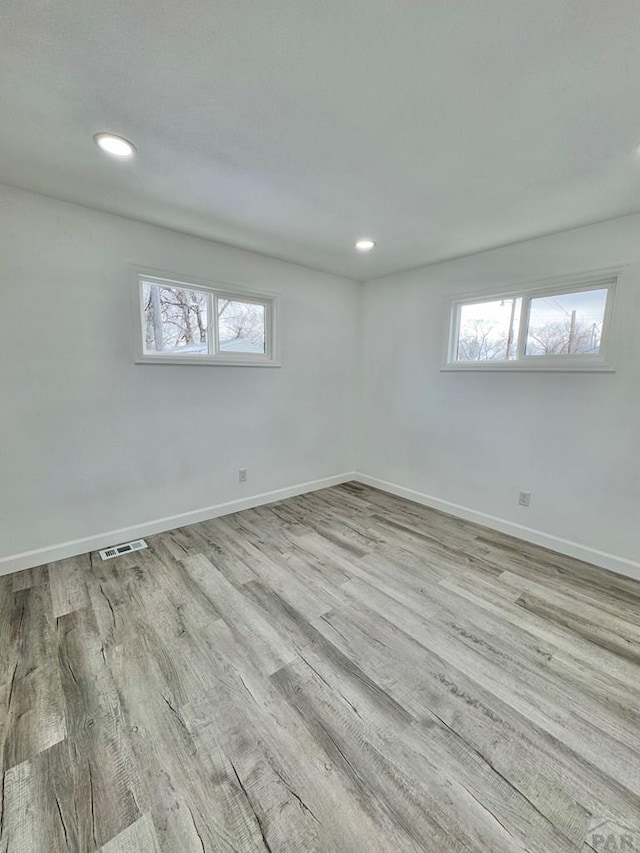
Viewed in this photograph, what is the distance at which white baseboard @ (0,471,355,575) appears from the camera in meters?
2.38

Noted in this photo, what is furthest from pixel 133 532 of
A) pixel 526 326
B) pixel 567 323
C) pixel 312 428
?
pixel 567 323

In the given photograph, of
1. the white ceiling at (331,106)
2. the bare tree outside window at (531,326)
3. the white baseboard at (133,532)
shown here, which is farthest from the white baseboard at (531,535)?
the white ceiling at (331,106)

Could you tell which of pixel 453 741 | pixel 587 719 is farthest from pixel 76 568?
pixel 587 719

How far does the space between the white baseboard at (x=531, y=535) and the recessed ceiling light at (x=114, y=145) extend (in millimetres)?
3576

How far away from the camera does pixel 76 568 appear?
2406 millimetres

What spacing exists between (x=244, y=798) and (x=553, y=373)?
309 cm

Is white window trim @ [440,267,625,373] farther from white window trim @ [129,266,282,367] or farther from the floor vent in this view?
the floor vent

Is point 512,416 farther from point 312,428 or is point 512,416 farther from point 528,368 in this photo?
point 312,428

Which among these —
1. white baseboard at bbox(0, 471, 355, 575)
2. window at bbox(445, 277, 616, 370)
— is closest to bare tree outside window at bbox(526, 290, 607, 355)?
window at bbox(445, 277, 616, 370)

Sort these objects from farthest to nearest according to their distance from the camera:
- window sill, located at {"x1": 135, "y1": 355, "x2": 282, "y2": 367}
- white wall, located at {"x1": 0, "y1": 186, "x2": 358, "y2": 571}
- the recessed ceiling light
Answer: window sill, located at {"x1": 135, "y1": 355, "x2": 282, "y2": 367}
white wall, located at {"x1": 0, "y1": 186, "x2": 358, "y2": 571}
the recessed ceiling light

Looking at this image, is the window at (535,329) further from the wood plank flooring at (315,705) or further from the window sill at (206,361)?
the window sill at (206,361)

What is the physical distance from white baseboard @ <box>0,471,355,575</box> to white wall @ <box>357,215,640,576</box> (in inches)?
53.2

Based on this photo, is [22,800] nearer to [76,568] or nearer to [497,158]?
[76,568]

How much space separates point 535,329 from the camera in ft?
9.41
